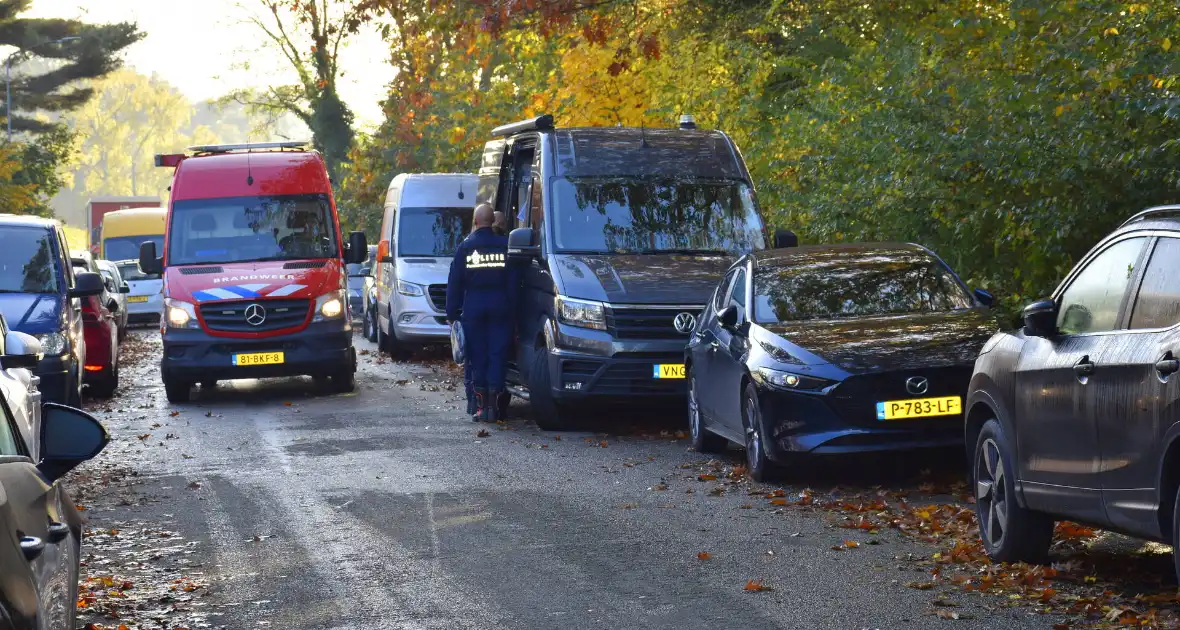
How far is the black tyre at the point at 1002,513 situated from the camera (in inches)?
322

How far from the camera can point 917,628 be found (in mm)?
7094

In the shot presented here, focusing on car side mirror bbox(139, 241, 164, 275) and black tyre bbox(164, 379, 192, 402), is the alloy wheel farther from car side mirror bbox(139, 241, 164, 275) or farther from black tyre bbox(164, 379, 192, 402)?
car side mirror bbox(139, 241, 164, 275)

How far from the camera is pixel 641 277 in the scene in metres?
15.1

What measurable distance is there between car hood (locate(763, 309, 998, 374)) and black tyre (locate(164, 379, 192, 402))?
957 cm

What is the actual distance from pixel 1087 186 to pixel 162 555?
683 centimetres

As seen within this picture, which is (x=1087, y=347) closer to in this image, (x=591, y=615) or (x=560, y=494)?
(x=591, y=615)

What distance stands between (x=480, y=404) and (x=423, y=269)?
28.3ft

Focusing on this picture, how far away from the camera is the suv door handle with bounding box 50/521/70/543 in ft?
14.6

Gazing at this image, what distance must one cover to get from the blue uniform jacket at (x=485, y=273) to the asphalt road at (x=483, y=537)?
1196 millimetres

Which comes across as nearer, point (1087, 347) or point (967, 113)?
point (1087, 347)

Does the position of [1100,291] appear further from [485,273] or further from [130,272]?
[130,272]

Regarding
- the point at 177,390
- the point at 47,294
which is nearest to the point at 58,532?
the point at 47,294

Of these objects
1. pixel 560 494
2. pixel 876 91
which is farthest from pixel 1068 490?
pixel 876 91

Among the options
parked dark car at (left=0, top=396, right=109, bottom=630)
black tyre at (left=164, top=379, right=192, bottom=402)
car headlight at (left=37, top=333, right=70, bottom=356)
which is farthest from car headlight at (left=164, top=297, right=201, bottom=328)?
parked dark car at (left=0, top=396, right=109, bottom=630)
